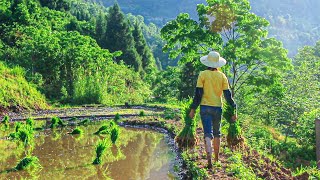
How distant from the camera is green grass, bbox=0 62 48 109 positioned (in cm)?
1770

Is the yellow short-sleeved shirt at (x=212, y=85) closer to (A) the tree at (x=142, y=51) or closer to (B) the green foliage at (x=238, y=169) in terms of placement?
(B) the green foliage at (x=238, y=169)

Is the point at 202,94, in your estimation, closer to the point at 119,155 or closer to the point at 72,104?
the point at 119,155

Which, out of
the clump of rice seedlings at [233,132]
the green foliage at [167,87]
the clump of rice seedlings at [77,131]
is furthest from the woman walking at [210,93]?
the green foliage at [167,87]

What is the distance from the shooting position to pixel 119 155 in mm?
9352

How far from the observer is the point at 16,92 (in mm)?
18516

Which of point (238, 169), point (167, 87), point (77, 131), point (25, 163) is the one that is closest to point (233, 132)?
point (238, 169)

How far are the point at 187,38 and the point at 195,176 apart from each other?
A: 42.0 feet

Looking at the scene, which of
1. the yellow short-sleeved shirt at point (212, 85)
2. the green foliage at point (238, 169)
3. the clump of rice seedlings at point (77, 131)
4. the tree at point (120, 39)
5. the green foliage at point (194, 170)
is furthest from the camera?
the tree at point (120, 39)

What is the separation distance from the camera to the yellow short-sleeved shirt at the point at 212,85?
6.89m

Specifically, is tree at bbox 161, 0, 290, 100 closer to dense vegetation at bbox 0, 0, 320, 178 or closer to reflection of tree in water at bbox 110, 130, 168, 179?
dense vegetation at bbox 0, 0, 320, 178

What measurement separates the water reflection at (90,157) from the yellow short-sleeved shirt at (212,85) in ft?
5.74

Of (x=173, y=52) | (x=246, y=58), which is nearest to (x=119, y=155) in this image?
(x=246, y=58)

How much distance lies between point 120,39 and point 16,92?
100 feet

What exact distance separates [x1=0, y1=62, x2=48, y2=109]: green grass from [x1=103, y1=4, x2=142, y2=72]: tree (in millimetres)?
27602
